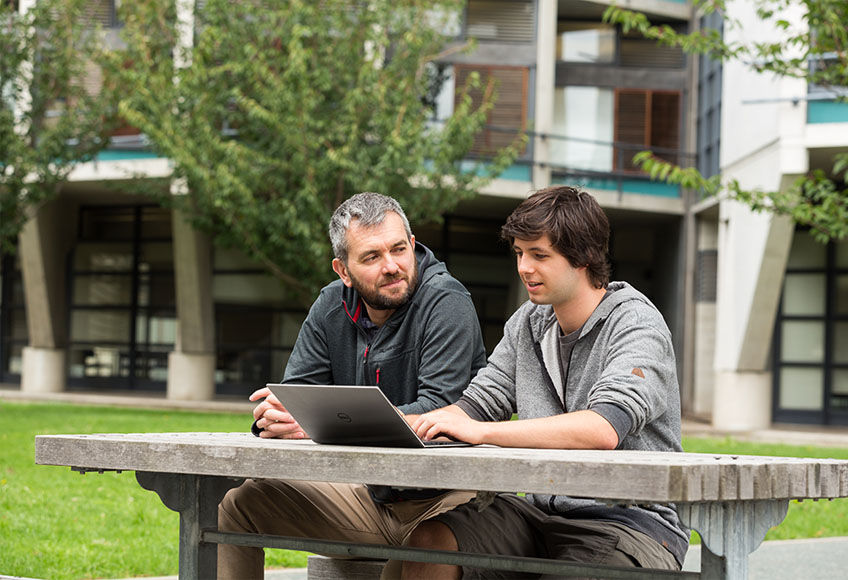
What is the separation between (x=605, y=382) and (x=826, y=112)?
18.2 m

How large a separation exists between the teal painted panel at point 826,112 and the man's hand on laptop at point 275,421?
17795 millimetres

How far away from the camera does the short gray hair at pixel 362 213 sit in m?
3.98

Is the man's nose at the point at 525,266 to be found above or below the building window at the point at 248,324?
above

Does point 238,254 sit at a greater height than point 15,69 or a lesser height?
lesser

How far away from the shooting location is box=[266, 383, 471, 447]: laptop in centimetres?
282

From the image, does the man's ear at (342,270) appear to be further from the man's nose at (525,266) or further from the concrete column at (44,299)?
the concrete column at (44,299)

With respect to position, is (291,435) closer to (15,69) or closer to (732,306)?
(15,69)

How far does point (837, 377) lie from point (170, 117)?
13.0m

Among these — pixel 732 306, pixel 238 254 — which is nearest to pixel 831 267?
pixel 732 306

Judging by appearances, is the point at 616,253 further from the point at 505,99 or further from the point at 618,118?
the point at 505,99

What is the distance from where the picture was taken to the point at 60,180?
65.6ft

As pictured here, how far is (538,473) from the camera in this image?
2.51 meters

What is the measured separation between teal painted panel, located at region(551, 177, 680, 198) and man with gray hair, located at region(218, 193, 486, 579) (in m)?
22.2

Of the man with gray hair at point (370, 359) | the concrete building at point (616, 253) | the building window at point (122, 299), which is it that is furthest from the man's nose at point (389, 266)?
the building window at point (122, 299)
